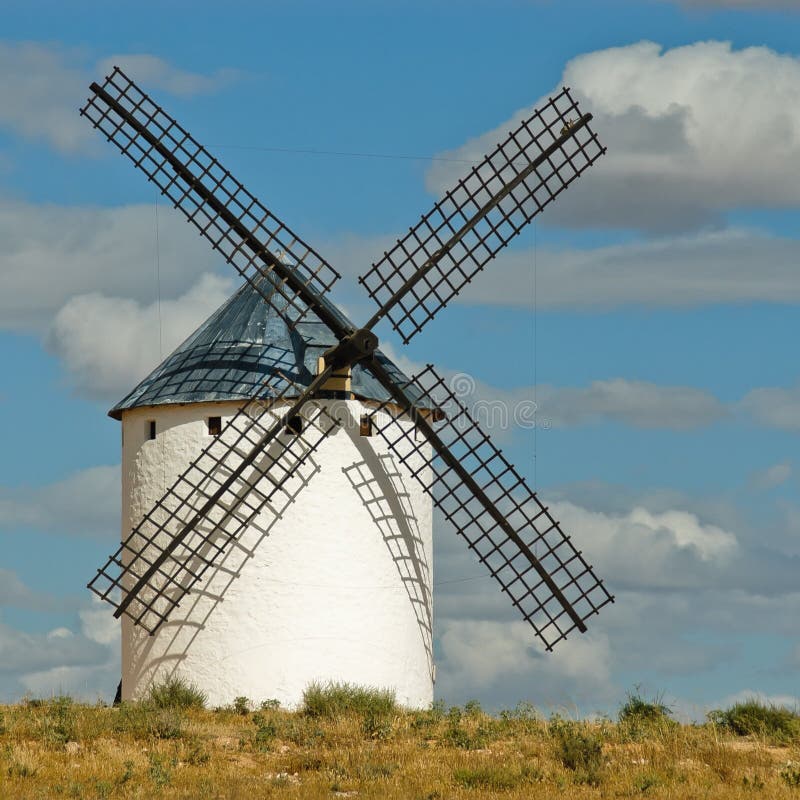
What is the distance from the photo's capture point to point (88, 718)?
1817cm

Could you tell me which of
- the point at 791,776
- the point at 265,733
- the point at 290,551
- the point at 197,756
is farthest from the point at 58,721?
the point at 791,776

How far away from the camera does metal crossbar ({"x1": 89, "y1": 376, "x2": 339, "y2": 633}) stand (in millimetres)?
19859

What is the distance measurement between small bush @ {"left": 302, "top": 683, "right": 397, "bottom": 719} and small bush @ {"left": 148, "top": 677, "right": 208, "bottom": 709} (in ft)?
4.25

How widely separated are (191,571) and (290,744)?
124 inches

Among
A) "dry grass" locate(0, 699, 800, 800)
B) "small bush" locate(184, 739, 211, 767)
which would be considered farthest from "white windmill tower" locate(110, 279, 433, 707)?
"small bush" locate(184, 739, 211, 767)

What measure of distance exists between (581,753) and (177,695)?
553cm

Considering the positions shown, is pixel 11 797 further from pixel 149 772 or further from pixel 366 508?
pixel 366 508

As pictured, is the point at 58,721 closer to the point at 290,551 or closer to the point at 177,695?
the point at 177,695

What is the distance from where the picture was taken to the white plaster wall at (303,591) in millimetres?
19797

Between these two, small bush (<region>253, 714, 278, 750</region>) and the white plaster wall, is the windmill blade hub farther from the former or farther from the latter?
small bush (<region>253, 714, 278, 750</region>)

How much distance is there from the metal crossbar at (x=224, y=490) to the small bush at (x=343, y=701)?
2.06 metres

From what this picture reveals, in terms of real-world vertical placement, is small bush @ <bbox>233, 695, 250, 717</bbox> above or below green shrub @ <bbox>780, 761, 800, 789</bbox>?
above

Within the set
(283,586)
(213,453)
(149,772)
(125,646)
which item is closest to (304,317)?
(213,453)

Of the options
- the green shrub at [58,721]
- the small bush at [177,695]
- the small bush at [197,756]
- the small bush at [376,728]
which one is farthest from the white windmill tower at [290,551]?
the small bush at [197,756]
